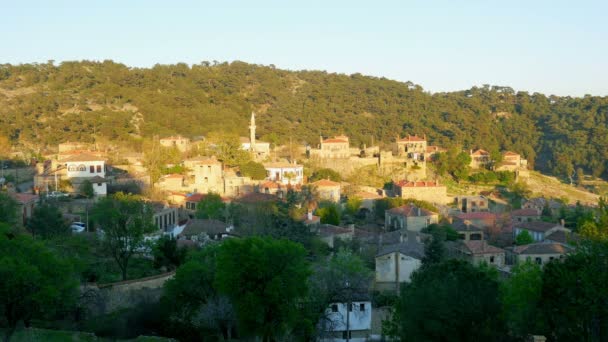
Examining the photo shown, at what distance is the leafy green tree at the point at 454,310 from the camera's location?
1697cm

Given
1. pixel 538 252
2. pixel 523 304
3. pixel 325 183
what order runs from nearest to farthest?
pixel 523 304 < pixel 538 252 < pixel 325 183

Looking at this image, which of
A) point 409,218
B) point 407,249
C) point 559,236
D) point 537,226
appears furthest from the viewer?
point 409,218

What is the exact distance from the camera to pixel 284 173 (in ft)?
150

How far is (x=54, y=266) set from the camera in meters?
17.0

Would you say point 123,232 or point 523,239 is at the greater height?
point 123,232

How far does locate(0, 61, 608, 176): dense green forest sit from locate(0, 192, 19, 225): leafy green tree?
27.2 metres

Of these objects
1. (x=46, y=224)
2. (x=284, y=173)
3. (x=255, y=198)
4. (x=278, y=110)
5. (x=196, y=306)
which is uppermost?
(x=278, y=110)

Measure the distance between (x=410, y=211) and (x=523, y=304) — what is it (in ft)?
65.0

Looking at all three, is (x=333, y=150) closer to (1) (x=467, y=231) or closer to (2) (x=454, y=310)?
(1) (x=467, y=231)

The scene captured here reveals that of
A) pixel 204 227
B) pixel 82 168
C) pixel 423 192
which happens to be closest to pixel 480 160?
pixel 423 192

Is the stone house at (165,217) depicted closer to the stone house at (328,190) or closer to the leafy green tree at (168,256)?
the leafy green tree at (168,256)

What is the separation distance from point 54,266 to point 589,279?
40.0ft

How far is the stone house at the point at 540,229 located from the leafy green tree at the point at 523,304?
54.8 feet

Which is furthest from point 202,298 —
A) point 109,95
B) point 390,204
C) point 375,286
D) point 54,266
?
point 109,95
